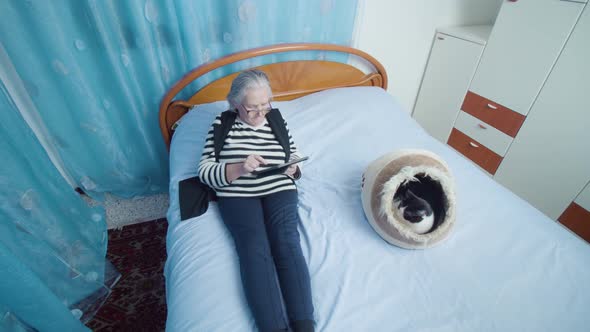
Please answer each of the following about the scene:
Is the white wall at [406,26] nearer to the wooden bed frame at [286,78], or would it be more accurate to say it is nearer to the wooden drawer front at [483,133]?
the wooden bed frame at [286,78]

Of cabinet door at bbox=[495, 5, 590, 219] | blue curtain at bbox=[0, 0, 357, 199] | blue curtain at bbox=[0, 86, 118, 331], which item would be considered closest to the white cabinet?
cabinet door at bbox=[495, 5, 590, 219]

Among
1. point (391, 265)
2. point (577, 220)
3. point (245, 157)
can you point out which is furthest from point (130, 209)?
point (577, 220)

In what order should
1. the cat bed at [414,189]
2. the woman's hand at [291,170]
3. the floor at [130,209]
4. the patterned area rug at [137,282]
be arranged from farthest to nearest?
1. the floor at [130,209]
2. the patterned area rug at [137,282]
3. the woman's hand at [291,170]
4. the cat bed at [414,189]

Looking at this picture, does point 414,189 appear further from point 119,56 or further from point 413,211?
point 119,56

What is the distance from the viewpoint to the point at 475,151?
2051mm

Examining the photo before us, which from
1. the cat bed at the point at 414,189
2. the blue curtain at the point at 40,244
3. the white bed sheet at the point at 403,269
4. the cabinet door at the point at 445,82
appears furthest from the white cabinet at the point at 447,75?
the blue curtain at the point at 40,244

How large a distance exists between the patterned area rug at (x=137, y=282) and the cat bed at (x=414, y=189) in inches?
41.8

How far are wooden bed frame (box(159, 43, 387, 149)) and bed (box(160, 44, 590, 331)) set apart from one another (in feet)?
0.90

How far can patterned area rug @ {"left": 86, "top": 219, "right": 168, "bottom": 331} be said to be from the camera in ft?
4.09

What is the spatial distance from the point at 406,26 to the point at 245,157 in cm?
150

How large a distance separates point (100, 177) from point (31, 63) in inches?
26.1

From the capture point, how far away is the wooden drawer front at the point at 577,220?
5.10ft

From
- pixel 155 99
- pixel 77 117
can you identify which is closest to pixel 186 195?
pixel 155 99

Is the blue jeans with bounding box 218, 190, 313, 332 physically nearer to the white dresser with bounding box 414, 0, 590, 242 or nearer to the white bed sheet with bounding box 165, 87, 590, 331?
the white bed sheet with bounding box 165, 87, 590, 331
